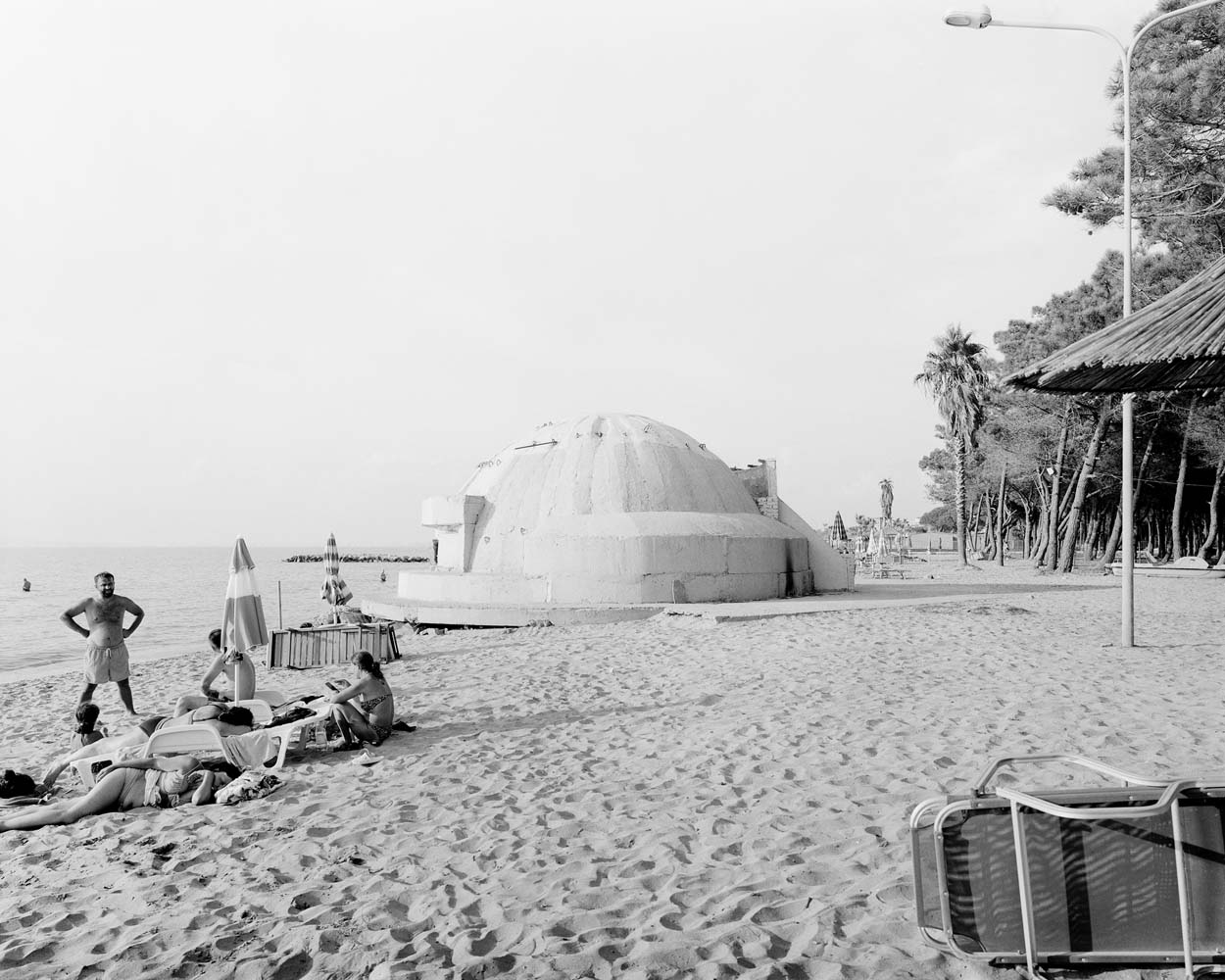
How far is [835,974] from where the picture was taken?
11.1 feet

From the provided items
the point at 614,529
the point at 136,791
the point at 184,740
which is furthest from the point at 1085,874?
the point at 614,529

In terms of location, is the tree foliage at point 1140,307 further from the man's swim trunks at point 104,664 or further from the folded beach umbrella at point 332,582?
the folded beach umbrella at point 332,582

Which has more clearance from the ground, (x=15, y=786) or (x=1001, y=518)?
(x=1001, y=518)

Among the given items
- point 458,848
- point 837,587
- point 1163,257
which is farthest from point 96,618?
Result: point 1163,257

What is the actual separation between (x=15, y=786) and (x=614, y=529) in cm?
1340

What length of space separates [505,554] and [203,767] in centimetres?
1362

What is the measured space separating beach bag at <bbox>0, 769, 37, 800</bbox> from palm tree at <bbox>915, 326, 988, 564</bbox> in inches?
1526

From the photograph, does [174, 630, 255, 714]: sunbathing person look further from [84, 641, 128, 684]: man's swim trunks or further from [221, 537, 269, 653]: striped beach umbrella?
[84, 641, 128, 684]: man's swim trunks

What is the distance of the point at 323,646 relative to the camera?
13250mm

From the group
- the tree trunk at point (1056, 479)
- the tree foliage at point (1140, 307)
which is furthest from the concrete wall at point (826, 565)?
the tree trunk at point (1056, 479)

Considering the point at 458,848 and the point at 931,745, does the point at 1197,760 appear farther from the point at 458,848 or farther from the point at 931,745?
the point at 458,848

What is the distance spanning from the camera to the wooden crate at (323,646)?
13195 mm

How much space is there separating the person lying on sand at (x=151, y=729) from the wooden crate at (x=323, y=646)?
5.80 m

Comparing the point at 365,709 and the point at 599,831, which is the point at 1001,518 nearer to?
the point at 365,709
